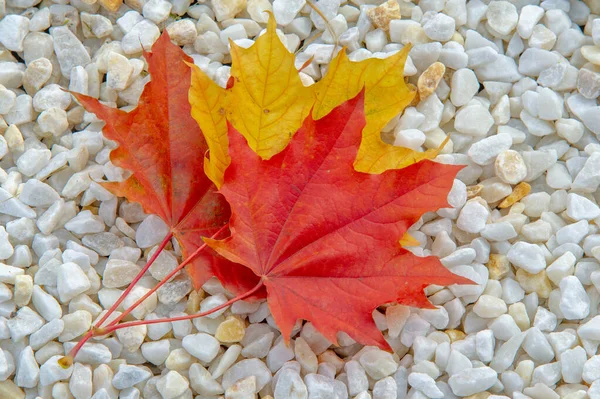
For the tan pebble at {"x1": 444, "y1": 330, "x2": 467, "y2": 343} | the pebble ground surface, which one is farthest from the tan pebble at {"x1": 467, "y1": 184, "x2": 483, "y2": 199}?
the tan pebble at {"x1": 444, "y1": 330, "x2": 467, "y2": 343}

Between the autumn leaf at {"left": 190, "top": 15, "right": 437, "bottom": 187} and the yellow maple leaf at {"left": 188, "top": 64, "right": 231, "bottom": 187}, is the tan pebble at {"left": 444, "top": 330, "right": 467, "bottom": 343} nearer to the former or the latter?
the autumn leaf at {"left": 190, "top": 15, "right": 437, "bottom": 187}

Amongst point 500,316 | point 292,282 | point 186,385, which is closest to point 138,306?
point 186,385

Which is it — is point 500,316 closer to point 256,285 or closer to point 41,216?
point 256,285

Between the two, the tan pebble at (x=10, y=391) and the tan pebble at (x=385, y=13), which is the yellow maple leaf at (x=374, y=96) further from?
the tan pebble at (x=10, y=391)

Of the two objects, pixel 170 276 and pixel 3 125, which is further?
pixel 3 125

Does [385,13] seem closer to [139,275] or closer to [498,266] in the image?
[498,266]

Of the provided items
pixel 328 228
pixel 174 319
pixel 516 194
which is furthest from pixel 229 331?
pixel 516 194

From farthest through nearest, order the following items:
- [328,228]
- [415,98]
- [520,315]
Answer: [415,98] < [520,315] < [328,228]

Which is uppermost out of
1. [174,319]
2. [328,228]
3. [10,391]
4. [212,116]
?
[212,116]
